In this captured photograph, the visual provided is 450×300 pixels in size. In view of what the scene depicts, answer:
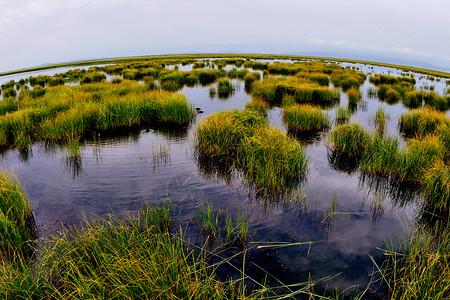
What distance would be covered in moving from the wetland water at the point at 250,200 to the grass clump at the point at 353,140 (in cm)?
73

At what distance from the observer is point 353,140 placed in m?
10.1

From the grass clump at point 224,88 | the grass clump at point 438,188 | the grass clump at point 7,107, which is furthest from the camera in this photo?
the grass clump at point 224,88

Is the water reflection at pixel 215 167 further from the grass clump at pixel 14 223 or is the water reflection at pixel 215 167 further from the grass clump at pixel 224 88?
the grass clump at pixel 224 88

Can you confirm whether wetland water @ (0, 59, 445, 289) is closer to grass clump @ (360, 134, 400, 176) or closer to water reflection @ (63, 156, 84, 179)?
water reflection @ (63, 156, 84, 179)

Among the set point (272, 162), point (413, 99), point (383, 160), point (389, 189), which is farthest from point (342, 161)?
point (413, 99)

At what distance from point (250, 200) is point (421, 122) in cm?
1104

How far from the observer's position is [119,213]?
645cm

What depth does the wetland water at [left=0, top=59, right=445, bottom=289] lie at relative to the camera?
5242 millimetres

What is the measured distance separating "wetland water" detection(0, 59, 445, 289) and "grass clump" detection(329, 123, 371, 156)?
2.39 feet

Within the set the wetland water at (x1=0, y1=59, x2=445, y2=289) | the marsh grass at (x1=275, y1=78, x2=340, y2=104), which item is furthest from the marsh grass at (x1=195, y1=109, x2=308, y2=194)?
the marsh grass at (x1=275, y1=78, x2=340, y2=104)

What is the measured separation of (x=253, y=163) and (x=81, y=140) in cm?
871

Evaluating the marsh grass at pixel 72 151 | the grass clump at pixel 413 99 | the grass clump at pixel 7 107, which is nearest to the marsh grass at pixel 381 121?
the grass clump at pixel 413 99

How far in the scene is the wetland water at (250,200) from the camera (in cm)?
524

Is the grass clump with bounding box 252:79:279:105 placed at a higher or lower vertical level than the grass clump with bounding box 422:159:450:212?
higher
